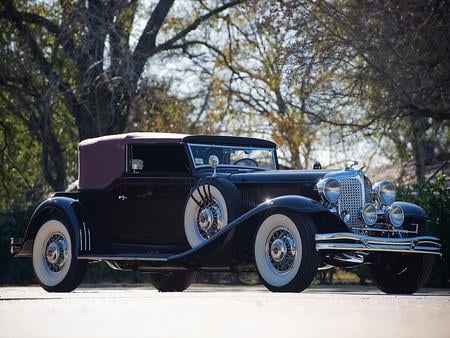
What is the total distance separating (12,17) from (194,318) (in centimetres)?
1780

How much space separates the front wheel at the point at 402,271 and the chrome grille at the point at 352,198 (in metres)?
0.57

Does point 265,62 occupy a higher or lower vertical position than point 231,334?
higher

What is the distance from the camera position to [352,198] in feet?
40.9

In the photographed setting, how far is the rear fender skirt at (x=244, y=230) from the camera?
11.5 meters

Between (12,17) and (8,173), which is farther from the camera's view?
(8,173)

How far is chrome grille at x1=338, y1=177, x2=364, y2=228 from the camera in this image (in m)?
12.4

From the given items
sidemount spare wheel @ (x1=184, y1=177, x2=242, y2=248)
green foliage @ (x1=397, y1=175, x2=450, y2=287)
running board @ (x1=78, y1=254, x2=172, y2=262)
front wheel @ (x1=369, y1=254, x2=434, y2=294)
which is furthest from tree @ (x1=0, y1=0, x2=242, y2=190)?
front wheel @ (x1=369, y1=254, x2=434, y2=294)

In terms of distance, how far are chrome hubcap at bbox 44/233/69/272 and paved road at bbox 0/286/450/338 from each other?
2.93m

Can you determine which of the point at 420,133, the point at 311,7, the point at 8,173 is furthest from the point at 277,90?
the point at 8,173

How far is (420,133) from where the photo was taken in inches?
1019

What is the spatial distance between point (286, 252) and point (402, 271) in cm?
197

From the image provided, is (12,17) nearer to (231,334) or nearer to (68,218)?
(68,218)

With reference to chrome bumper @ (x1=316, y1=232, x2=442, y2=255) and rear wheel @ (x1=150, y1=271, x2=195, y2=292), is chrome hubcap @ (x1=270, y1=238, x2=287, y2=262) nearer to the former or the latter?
chrome bumper @ (x1=316, y1=232, x2=442, y2=255)

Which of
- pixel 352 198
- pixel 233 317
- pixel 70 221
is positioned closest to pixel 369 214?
pixel 352 198
